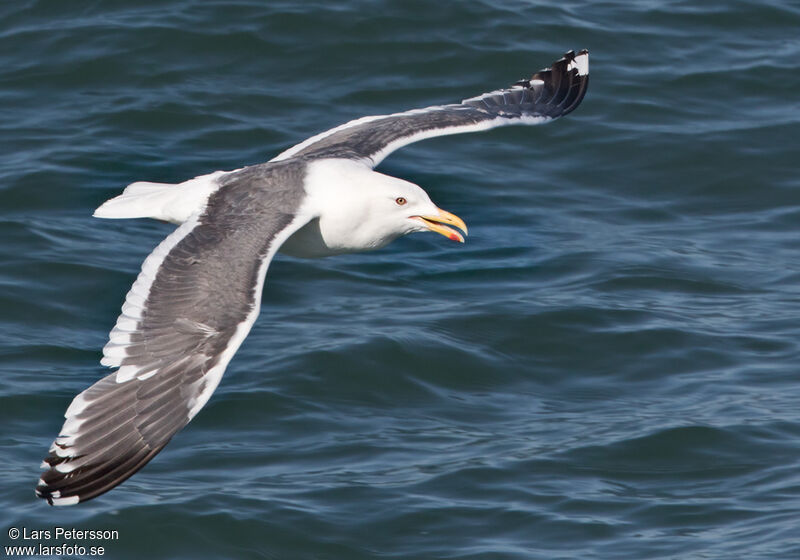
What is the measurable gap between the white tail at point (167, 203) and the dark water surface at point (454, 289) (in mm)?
1139

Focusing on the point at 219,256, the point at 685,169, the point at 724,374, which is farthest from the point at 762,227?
the point at 219,256

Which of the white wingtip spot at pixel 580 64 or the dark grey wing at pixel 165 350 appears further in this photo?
the white wingtip spot at pixel 580 64

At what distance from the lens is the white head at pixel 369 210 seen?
27.0 feet

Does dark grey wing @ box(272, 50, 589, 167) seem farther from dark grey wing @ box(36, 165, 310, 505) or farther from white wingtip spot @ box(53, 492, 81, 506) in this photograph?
white wingtip spot @ box(53, 492, 81, 506)

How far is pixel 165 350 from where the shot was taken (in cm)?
682

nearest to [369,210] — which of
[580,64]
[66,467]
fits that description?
[66,467]

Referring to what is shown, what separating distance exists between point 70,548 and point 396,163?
5.02 meters

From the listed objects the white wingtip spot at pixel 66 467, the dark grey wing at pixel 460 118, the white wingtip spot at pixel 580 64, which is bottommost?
the white wingtip spot at pixel 66 467

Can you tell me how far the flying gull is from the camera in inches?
254

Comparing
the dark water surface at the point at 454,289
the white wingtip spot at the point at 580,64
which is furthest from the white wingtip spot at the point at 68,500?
the white wingtip spot at the point at 580,64

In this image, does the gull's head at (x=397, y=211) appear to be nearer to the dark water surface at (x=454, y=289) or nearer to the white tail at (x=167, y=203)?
the white tail at (x=167, y=203)

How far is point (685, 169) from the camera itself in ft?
38.3

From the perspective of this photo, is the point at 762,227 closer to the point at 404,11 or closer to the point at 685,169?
the point at 685,169

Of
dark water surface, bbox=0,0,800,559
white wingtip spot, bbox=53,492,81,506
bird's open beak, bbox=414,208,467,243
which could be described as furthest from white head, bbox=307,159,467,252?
white wingtip spot, bbox=53,492,81,506
